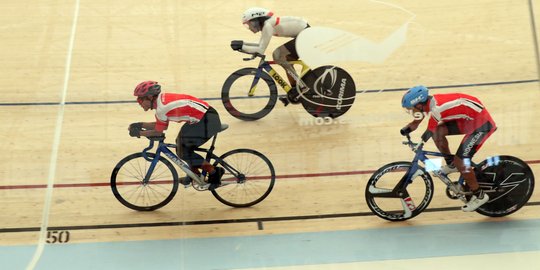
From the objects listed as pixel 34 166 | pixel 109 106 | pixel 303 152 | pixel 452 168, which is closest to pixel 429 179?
pixel 452 168

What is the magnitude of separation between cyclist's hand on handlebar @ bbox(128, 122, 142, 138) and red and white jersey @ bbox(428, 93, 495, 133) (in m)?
1.58

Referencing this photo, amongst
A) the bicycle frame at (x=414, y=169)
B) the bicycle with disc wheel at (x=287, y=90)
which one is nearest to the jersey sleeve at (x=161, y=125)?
the bicycle with disc wheel at (x=287, y=90)

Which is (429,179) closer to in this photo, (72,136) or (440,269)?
(440,269)

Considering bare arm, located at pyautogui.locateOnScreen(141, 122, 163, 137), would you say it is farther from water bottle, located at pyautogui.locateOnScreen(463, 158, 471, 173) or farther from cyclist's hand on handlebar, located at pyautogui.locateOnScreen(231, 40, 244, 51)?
water bottle, located at pyautogui.locateOnScreen(463, 158, 471, 173)

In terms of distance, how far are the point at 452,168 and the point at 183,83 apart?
1675 millimetres

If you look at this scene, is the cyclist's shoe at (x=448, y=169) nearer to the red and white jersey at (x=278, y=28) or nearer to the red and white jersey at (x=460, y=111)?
the red and white jersey at (x=460, y=111)

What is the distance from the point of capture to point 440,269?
11.5ft

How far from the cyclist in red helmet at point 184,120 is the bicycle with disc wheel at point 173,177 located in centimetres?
3

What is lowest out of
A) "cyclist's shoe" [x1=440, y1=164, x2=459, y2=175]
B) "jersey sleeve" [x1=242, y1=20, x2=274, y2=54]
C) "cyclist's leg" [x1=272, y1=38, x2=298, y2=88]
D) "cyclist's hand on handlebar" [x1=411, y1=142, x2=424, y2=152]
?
"cyclist's shoe" [x1=440, y1=164, x2=459, y2=175]

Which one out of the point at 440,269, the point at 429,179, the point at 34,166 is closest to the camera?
the point at 440,269

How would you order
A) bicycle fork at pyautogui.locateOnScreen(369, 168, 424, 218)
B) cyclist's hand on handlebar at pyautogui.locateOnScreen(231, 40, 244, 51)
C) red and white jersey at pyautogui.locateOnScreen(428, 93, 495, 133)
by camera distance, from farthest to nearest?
cyclist's hand on handlebar at pyautogui.locateOnScreen(231, 40, 244, 51) < bicycle fork at pyautogui.locateOnScreen(369, 168, 424, 218) < red and white jersey at pyautogui.locateOnScreen(428, 93, 495, 133)

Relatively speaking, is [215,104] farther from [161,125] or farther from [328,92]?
[328,92]

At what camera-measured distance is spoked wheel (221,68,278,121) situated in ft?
14.1

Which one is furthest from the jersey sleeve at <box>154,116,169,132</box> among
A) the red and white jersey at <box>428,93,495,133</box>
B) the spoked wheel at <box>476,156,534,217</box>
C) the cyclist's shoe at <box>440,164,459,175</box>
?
the spoked wheel at <box>476,156,534,217</box>
